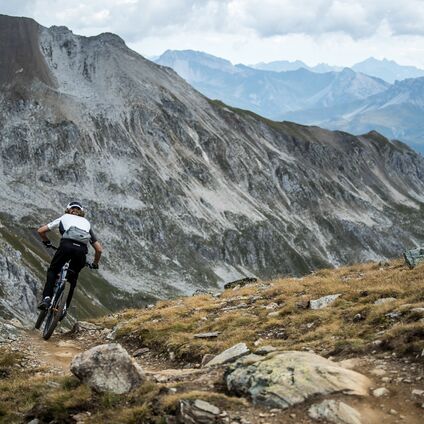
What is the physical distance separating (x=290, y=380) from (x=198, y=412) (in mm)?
1839

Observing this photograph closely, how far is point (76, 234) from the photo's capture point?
565 inches

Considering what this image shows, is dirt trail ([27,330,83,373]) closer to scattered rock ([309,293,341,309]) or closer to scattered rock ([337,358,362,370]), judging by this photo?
scattered rock ([337,358,362,370])

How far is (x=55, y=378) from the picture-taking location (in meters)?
10.7

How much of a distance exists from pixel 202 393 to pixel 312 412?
1873 mm

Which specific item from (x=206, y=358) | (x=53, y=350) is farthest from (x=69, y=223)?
(x=206, y=358)

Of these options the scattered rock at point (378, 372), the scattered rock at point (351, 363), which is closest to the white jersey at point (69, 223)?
the scattered rock at point (351, 363)

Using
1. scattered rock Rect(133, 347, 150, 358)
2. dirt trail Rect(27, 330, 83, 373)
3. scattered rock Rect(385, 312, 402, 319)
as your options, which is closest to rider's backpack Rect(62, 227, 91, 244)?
dirt trail Rect(27, 330, 83, 373)

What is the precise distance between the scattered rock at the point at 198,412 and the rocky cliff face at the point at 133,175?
112827 mm

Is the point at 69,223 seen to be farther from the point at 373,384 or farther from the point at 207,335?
the point at 373,384

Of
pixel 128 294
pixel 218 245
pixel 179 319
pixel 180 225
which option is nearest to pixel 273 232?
pixel 218 245

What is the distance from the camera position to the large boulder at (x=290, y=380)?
8.59 meters

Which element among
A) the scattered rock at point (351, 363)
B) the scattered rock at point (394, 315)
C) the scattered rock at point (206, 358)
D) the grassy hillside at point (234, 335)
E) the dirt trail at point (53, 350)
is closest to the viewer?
the grassy hillside at point (234, 335)

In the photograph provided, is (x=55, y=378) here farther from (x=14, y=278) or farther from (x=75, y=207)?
(x=14, y=278)

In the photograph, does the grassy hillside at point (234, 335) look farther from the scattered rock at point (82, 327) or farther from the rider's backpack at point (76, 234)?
the rider's backpack at point (76, 234)
